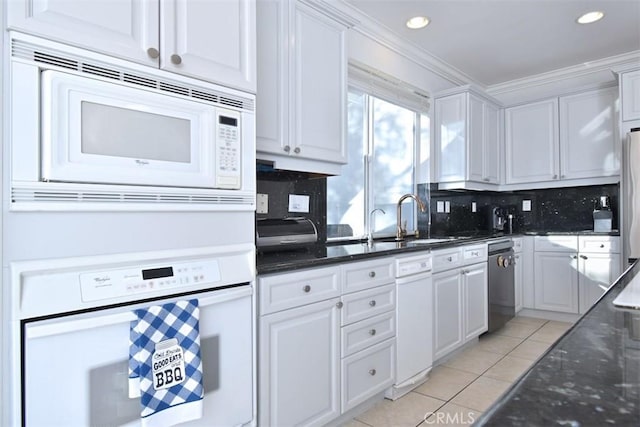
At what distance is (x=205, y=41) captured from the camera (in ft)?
4.71

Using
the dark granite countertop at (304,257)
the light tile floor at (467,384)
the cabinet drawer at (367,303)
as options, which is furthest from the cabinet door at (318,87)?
the light tile floor at (467,384)

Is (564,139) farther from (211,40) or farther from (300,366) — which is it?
(211,40)

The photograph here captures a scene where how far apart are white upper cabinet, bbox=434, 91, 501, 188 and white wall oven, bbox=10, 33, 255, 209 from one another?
9.20 feet

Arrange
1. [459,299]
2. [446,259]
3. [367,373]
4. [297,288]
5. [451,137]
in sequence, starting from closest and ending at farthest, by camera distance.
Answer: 1. [297,288]
2. [367,373]
3. [446,259]
4. [459,299]
5. [451,137]

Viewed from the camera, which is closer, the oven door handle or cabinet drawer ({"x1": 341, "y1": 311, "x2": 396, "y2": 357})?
the oven door handle

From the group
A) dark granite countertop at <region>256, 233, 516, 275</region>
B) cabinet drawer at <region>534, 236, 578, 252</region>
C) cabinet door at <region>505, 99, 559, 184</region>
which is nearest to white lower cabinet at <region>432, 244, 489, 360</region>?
dark granite countertop at <region>256, 233, 516, 275</region>

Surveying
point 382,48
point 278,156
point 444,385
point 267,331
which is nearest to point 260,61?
point 278,156

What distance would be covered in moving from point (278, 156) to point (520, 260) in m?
3.24

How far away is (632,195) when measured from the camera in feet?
10.9

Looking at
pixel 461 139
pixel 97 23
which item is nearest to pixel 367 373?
pixel 97 23

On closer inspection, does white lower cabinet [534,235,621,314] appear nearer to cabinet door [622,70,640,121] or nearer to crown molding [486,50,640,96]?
cabinet door [622,70,640,121]

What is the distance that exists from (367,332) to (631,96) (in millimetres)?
3312

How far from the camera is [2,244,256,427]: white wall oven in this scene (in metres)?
1.04

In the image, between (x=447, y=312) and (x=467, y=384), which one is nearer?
(x=467, y=384)
